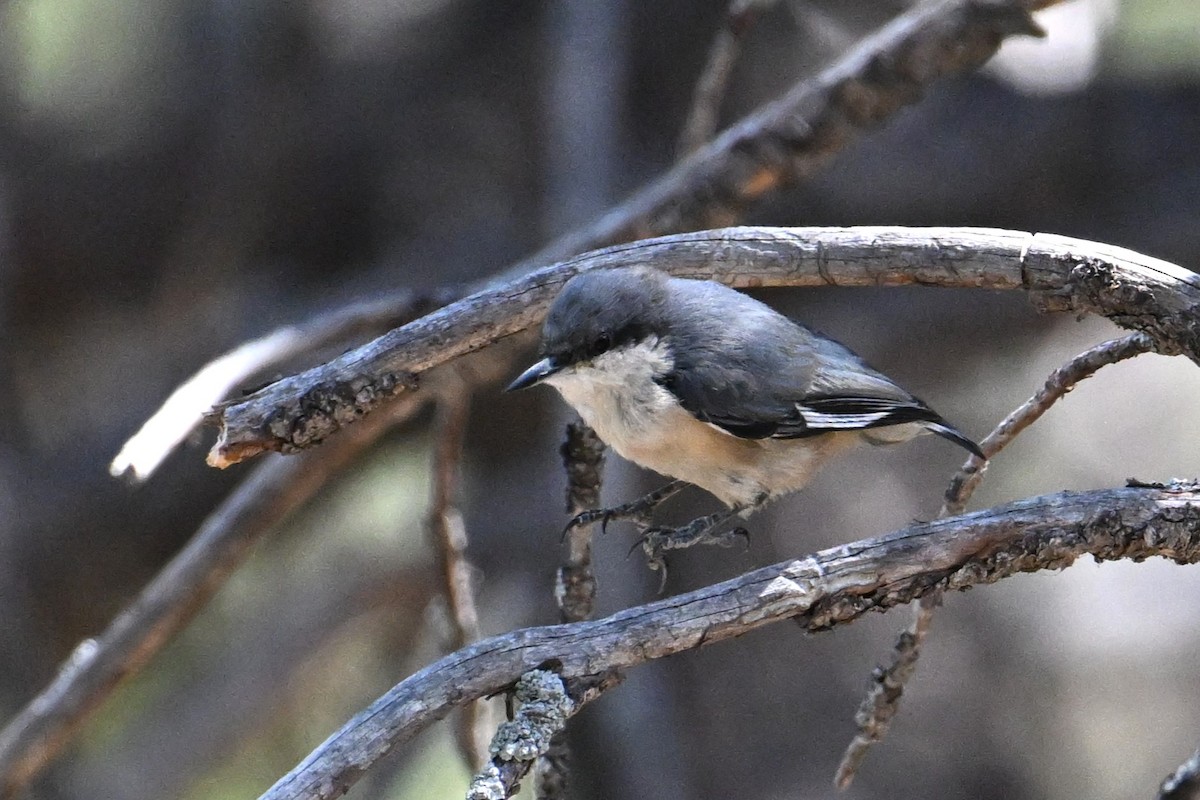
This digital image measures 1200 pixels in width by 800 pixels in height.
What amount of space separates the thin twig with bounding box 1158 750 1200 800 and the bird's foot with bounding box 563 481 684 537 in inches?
33.6

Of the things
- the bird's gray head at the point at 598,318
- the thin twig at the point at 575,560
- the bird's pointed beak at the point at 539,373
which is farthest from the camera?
the bird's pointed beak at the point at 539,373

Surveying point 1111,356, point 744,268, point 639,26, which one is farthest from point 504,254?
point 1111,356

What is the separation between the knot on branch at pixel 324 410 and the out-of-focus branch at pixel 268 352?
0.49m

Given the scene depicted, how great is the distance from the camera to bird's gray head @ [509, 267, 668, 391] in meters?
1.80

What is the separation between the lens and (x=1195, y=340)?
1436 millimetres


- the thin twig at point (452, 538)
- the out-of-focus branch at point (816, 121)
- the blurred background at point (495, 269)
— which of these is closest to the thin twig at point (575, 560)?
the thin twig at point (452, 538)

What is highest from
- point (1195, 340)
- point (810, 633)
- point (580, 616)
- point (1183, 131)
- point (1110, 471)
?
point (1183, 131)

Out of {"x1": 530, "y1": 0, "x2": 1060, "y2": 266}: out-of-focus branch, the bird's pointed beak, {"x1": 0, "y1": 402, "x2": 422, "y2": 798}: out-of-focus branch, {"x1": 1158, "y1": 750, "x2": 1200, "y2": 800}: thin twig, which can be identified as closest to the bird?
the bird's pointed beak

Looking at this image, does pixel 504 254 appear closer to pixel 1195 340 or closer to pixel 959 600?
pixel 959 600

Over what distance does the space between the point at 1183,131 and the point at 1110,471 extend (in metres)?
1.09

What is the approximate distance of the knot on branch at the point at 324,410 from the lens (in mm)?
1413

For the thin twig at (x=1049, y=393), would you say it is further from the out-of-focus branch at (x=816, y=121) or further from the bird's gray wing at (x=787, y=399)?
the out-of-focus branch at (x=816, y=121)

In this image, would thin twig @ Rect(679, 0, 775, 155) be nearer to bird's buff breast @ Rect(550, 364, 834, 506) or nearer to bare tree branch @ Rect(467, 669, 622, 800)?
bird's buff breast @ Rect(550, 364, 834, 506)

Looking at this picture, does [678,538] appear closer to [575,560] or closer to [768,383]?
[575,560]
